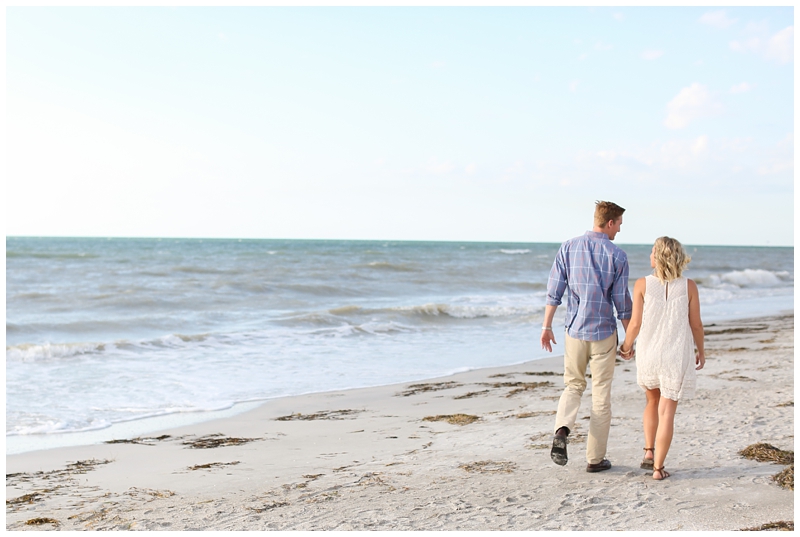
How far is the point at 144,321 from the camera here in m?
14.8

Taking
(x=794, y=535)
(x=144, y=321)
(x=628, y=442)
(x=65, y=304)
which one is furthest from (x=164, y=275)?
(x=794, y=535)

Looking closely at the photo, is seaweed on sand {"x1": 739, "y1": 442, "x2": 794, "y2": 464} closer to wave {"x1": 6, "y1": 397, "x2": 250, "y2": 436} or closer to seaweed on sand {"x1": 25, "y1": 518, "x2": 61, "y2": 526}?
seaweed on sand {"x1": 25, "y1": 518, "x2": 61, "y2": 526}

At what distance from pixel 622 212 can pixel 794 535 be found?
2021 millimetres

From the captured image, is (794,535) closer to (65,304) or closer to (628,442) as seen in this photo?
(628,442)

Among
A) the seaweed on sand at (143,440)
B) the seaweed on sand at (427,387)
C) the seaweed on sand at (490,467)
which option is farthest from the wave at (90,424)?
the seaweed on sand at (490,467)

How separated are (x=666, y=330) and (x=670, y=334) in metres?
0.03

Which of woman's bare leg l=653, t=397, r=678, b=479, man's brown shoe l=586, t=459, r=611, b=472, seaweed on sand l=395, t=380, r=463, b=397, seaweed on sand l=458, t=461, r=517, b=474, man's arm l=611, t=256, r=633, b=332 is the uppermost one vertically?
man's arm l=611, t=256, r=633, b=332

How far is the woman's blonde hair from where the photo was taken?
4.00 meters

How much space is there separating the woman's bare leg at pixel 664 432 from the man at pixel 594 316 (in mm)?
310

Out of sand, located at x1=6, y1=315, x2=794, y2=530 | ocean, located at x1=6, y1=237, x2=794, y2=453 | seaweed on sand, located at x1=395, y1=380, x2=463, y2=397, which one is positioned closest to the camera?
sand, located at x1=6, y1=315, x2=794, y2=530

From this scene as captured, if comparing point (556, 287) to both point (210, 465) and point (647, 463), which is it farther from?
point (210, 465)

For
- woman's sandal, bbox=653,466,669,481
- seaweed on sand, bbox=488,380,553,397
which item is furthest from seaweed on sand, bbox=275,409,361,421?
woman's sandal, bbox=653,466,669,481

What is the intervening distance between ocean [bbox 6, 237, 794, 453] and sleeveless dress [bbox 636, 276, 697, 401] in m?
4.56

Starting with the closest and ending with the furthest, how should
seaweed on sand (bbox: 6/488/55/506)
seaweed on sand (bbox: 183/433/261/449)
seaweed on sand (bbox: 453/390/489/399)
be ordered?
seaweed on sand (bbox: 6/488/55/506)
seaweed on sand (bbox: 183/433/261/449)
seaweed on sand (bbox: 453/390/489/399)
